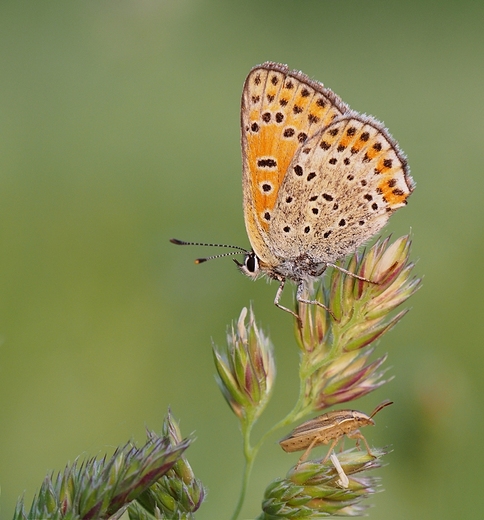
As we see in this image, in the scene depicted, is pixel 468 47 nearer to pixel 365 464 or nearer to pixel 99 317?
pixel 99 317

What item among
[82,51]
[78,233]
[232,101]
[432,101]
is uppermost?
[82,51]

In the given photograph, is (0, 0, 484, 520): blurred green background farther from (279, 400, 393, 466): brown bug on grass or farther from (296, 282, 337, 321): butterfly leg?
(279, 400, 393, 466): brown bug on grass

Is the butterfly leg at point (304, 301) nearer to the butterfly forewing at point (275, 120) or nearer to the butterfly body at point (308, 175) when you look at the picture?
the butterfly body at point (308, 175)

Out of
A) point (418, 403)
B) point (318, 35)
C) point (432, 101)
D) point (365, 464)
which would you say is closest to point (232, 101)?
point (432, 101)

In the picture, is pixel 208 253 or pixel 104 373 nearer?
pixel 104 373

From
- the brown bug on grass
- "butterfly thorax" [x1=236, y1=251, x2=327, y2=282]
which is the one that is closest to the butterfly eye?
"butterfly thorax" [x1=236, y1=251, x2=327, y2=282]

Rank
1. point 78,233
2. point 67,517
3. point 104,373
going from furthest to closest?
point 78,233
point 104,373
point 67,517

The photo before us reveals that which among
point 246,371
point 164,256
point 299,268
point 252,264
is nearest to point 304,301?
point 246,371

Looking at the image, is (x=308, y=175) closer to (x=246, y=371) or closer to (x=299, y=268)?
(x=299, y=268)
